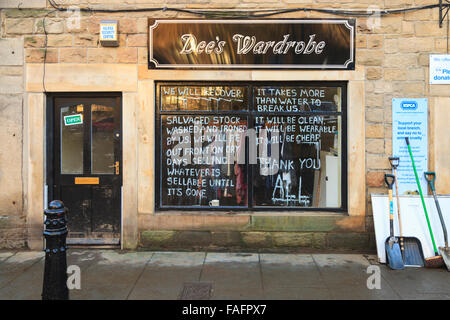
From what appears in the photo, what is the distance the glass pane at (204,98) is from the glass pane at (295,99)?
0.30m

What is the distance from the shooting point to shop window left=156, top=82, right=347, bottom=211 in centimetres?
644

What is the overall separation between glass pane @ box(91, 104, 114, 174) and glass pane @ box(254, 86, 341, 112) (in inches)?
103

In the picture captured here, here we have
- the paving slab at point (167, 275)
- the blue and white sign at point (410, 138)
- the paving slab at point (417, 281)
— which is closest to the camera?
the paving slab at point (167, 275)

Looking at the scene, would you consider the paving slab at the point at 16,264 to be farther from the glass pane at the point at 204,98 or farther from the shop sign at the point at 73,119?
the glass pane at the point at 204,98

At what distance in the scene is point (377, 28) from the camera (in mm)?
6195

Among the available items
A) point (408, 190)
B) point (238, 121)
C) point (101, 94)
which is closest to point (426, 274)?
point (408, 190)

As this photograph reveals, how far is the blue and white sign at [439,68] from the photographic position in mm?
6133

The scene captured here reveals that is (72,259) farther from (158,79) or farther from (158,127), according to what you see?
(158,79)

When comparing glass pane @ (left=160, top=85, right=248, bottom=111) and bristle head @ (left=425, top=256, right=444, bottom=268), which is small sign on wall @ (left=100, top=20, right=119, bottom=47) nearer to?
glass pane @ (left=160, top=85, right=248, bottom=111)

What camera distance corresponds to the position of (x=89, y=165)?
647 centimetres

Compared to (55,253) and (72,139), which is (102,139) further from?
(55,253)

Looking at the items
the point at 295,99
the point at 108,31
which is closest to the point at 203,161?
the point at 295,99

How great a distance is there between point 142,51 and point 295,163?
327cm

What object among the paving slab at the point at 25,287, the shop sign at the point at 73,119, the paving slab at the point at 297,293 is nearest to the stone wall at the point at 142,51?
the shop sign at the point at 73,119
